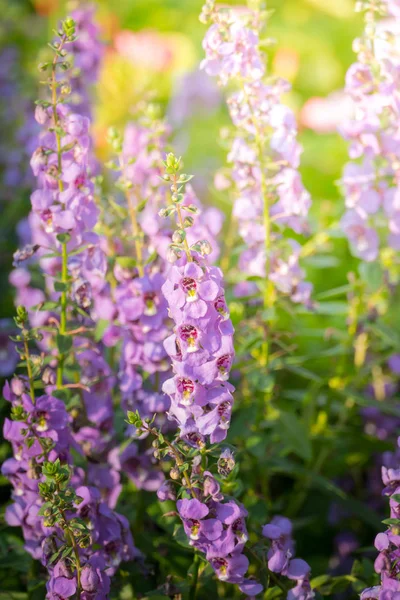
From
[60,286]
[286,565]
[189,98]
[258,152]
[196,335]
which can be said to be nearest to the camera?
[196,335]

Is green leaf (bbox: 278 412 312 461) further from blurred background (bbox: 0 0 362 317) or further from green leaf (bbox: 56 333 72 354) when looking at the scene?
blurred background (bbox: 0 0 362 317)

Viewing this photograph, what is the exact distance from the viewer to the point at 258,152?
1.62 meters

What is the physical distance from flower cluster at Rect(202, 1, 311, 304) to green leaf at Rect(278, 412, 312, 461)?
309mm

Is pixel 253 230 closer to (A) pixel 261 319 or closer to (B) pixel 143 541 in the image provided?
(A) pixel 261 319

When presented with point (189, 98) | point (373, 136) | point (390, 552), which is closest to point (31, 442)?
point (390, 552)

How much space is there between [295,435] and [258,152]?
0.71 metres

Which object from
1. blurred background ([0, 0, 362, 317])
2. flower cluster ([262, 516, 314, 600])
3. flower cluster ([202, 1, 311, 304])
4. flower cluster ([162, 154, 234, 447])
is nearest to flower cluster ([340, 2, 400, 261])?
flower cluster ([202, 1, 311, 304])

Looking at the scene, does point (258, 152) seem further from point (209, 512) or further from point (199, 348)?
point (209, 512)

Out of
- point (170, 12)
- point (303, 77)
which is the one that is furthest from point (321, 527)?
point (170, 12)

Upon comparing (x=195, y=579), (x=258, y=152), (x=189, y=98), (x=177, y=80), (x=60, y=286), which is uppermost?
(x=177, y=80)

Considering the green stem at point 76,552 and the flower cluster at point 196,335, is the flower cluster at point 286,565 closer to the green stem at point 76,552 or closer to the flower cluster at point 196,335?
the flower cluster at point 196,335

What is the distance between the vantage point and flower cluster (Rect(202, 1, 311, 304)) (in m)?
1.52

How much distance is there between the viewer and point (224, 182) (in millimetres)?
1929

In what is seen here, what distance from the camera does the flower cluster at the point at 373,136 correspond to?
5.41 ft
